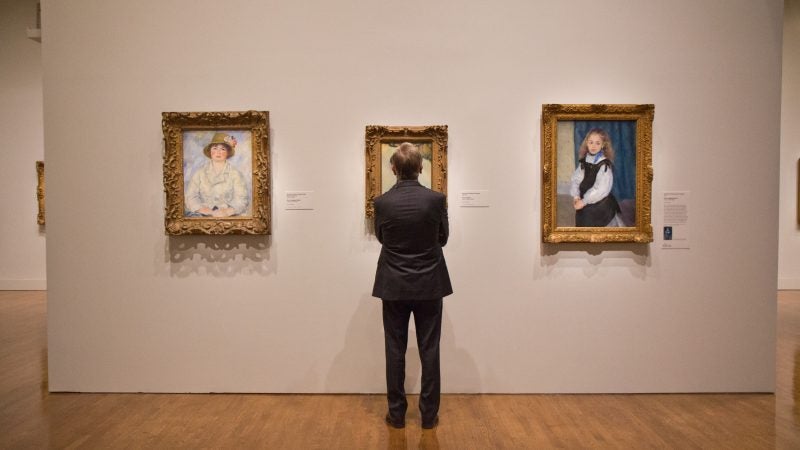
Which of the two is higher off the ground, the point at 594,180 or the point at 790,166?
the point at 790,166

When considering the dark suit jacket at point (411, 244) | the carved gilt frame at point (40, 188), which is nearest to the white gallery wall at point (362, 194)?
the dark suit jacket at point (411, 244)

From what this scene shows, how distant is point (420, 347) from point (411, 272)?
62cm

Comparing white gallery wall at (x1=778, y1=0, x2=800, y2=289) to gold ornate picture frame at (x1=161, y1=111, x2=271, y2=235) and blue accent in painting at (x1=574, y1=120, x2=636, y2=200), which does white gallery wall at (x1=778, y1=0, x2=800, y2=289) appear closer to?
blue accent in painting at (x1=574, y1=120, x2=636, y2=200)

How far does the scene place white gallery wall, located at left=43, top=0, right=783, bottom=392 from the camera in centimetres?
431

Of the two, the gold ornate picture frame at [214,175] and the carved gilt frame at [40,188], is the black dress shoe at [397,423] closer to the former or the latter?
the gold ornate picture frame at [214,175]

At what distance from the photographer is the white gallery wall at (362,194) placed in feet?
14.1

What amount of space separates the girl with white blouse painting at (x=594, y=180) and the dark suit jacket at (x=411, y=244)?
1.54 m

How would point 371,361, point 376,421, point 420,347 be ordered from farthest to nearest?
point 371,361 → point 376,421 → point 420,347

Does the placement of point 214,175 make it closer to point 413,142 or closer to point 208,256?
point 208,256

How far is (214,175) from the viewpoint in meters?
4.33

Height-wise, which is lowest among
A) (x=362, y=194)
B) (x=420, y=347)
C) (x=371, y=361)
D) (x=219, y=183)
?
(x=371, y=361)

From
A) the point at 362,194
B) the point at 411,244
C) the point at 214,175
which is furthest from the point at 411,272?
the point at 214,175

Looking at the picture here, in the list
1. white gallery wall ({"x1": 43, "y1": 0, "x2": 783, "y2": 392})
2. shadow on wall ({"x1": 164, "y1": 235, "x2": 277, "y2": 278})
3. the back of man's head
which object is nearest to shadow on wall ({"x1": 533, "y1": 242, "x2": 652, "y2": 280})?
white gallery wall ({"x1": 43, "y1": 0, "x2": 783, "y2": 392})

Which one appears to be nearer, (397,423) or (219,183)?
(397,423)
